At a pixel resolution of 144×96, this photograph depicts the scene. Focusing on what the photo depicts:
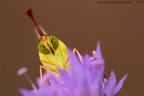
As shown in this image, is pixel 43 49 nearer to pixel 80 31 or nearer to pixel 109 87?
pixel 109 87

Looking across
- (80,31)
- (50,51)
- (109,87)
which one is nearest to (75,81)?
(109,87)

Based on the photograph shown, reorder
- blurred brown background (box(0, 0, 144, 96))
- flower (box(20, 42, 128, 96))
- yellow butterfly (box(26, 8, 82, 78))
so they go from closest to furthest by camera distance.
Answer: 1. flower (box(20, 42, 128, 96))
2. yellow butterfly (box(26, 8, 82, 78))
3. blurred brown background (box(0, 0, 144, 96))

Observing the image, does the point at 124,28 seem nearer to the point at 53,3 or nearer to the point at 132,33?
the point at 132,33

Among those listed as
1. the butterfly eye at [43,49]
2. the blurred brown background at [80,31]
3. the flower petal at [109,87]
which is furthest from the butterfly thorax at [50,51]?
the blurred brown background at [80,31]

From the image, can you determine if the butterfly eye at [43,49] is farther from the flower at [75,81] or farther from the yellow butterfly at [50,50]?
the flower at [75,81]

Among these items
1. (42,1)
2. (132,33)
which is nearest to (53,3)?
(42,1)

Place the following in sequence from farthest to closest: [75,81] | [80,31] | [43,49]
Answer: [80,31], [43,49], [75,81]

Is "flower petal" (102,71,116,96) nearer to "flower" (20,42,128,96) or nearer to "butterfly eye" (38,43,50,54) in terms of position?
"flower" (20,42,128,96)

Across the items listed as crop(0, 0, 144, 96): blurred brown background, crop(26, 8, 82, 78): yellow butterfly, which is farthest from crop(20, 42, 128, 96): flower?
crop(0, 0, 144, 96): blurred brown background
